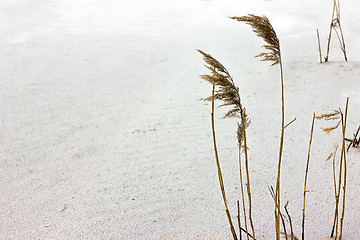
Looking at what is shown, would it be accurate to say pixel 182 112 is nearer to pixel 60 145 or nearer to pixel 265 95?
pixel 265 95

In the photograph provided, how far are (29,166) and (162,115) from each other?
83 centimetres

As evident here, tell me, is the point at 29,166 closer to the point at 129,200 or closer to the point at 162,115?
A: the point at 129,200

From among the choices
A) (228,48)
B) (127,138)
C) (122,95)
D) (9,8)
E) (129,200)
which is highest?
(9,8)

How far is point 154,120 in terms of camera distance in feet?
8.95

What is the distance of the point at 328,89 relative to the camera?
2924mm

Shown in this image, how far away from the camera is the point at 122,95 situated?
10.0ft

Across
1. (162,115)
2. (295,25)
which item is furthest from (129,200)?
(295,25)

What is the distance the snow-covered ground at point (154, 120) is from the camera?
75.7 inches

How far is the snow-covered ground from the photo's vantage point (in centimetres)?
192

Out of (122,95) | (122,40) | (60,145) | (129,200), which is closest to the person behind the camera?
(129,200)

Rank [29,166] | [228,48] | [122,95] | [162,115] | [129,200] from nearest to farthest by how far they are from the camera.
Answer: [129,200] < [29,166] < [162,115] < [122,95] < [228,48]

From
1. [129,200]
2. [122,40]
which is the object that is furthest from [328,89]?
[122,40]

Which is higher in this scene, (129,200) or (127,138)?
(127,138)

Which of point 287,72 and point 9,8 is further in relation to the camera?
point 9,8
